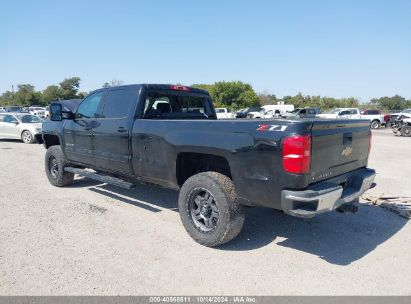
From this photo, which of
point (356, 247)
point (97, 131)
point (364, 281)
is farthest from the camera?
point (97, 131)

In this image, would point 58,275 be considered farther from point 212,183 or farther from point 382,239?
point 382,239

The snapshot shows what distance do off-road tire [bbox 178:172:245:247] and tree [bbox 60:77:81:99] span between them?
84.4 m

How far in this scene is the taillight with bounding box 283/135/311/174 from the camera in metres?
3.36

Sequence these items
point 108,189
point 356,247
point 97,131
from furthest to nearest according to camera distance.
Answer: point 108,189
point 97,131
point 356,247

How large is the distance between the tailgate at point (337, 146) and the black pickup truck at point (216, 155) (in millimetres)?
11

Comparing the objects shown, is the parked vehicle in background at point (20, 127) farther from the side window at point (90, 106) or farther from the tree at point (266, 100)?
the tree at point (266, 100)

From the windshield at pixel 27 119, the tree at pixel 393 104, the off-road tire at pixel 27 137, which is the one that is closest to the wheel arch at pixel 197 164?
the off-road tire at pixel 27 137

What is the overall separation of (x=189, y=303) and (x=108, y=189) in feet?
14.4

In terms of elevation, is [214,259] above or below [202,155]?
below

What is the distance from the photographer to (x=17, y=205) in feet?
19.4

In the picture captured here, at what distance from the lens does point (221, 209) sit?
13.1ft

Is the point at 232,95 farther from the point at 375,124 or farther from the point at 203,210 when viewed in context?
the point at 203,210

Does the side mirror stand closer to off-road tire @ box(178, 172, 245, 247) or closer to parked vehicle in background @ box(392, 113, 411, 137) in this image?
off-road tire @ box(178, 172, 245, 247)

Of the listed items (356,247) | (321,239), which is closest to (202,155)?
(321,239)
